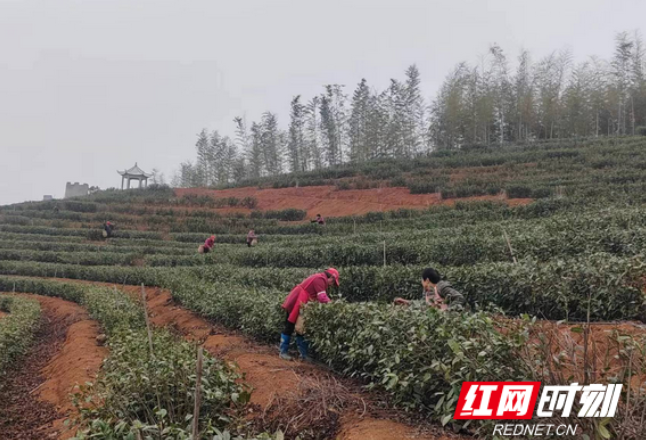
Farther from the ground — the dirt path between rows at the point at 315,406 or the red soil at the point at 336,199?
the red soil at the point at 336,199

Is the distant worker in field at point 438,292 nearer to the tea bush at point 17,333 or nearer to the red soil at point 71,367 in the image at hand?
the red soil at point 71,367

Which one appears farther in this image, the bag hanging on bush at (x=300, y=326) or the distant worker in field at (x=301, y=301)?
the distant worker in field at (x=301, y=301)

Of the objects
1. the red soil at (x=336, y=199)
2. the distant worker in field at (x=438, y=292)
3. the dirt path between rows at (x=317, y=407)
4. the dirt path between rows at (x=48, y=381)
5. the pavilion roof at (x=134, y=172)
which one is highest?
the pavilion roof at (x=134, y=172)

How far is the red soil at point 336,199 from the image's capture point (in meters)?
31.8

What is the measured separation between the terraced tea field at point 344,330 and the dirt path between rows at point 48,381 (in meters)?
0.05

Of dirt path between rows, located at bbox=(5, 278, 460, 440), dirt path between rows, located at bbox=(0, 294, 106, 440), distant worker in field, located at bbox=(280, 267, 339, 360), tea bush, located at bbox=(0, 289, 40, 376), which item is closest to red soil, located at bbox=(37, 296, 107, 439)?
dirt path between rows, located at bbox=(0, 294, 106, 440)

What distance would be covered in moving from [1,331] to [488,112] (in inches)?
2008

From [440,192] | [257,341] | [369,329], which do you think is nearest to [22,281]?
[257,341]

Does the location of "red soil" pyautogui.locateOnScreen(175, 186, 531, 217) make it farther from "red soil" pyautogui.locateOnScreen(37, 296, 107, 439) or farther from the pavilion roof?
"red soil" pyautogui.locateOnScreen(37, 296, 107, 439)

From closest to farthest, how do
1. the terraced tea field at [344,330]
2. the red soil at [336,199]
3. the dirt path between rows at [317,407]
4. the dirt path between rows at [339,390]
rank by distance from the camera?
1. the dirt path between rows at [339,390]
2. the terraced tea field at [344,330]
3. the dirt path between rows at [317,407]
4. the red soil at [336,199]

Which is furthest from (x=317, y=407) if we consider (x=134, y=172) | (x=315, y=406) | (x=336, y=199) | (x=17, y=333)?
(x=134, y=172)

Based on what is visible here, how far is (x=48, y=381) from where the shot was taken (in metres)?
7.64

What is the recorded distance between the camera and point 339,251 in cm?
1591

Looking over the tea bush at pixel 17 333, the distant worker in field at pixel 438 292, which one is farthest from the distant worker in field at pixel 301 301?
the tea bush at pixel 17 333
